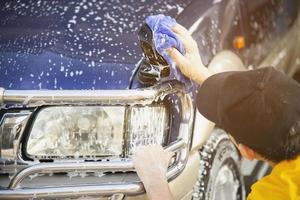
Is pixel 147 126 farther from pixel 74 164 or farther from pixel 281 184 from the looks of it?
pixel 281 184

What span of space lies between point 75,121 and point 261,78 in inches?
30.2

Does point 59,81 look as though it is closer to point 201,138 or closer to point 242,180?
point 201,138

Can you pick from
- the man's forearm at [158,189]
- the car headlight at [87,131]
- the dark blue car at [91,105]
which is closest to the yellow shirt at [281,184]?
the man's forearm at [158,189]

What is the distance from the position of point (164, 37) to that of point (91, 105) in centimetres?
38

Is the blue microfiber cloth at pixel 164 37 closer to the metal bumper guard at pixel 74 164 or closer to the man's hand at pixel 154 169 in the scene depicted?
the metal bumper guard at pixel 74 164

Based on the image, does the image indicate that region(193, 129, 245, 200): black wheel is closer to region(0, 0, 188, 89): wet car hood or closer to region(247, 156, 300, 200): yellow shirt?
region(0, 0, 188, 89): wet car hood

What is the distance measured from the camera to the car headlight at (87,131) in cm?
236

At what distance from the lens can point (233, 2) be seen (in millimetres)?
3312

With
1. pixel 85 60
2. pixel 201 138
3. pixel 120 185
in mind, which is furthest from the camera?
pixel 201 138

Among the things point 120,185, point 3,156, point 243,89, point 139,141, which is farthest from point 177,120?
point 3,156

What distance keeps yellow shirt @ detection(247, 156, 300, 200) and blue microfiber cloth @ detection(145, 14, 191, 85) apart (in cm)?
61

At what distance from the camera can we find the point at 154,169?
230 cm

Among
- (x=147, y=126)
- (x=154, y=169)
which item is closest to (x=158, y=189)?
(x=154, y=169)

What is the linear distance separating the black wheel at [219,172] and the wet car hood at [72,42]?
607 millimetres
